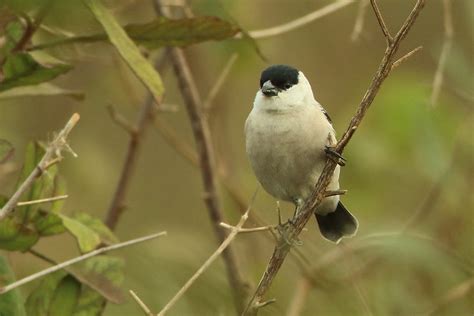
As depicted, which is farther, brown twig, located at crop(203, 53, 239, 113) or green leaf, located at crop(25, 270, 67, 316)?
brown twig, located at crop(203, 53, 239, 113)

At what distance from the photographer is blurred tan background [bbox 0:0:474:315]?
8.75ft

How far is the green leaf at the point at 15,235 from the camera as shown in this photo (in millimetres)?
1935

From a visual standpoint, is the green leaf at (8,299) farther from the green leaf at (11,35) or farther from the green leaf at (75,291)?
the green leaf at (11,35)

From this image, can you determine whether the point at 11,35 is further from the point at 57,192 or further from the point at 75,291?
the point at 75,291

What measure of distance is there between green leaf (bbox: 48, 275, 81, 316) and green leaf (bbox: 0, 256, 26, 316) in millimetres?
190

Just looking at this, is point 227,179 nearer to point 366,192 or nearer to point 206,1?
point 366,192

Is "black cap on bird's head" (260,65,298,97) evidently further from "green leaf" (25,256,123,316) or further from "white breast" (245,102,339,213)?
"green leaf" (25,256,123,316)

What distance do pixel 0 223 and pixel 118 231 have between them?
2256mm

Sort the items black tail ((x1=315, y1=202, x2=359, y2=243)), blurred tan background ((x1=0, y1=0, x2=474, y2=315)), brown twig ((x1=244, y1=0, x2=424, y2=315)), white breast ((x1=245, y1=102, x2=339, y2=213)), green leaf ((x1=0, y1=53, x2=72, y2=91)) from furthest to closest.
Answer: black tail ((x1=315, y1=202, x2=359, y2=243)), white breast ((x1=245, y1=102, x2=339, y2=213)), blurred tan background ((x1=0, y1=0, x2=474, y2=315)), green leaf ((x1=0, y1=53, x2=72, y2=91)), brown twig ((x1=244, y1=0, x2=424, y2=315))

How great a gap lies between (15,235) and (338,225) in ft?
4.53

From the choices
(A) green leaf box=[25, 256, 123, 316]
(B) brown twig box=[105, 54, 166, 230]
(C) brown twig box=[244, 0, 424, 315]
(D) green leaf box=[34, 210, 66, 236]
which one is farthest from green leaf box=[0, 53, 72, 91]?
(B) brown twig box=[105, 54, 166, 230]

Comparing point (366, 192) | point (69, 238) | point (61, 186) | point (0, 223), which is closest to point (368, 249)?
point (366, 192)

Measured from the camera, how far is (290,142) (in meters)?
2.83

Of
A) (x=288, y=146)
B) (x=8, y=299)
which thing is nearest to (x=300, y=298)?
(x=288, y=146)
